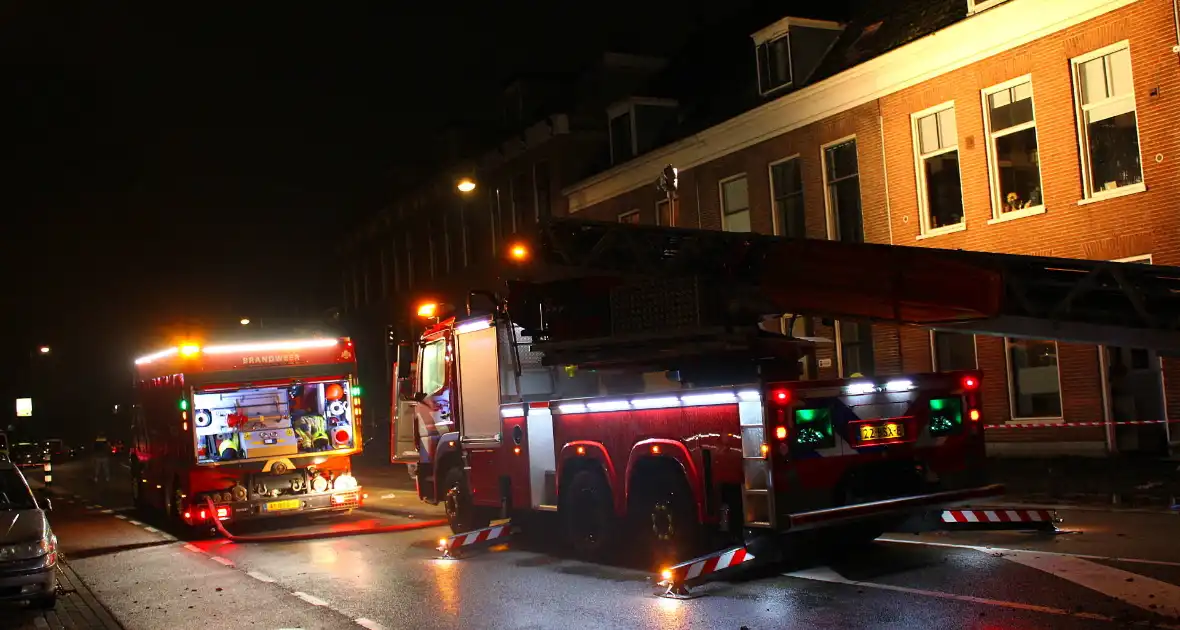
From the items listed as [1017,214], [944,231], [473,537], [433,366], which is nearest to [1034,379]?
[1017,214]

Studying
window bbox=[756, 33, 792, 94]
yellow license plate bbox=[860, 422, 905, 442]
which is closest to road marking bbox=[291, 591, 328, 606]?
yellow license plate bbox=[860, 422, 905, 442]

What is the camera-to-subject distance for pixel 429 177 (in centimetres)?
4172

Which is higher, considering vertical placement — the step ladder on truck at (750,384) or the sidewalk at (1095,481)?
the step ladder on truck at (750,384)

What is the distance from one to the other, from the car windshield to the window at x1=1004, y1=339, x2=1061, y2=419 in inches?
579

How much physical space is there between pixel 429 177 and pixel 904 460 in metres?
33.9

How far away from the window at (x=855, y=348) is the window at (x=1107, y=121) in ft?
18.5

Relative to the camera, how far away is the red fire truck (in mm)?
15266

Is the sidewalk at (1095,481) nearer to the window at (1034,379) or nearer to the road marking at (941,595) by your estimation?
the window at (1034,379)

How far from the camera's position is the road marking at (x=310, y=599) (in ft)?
31.5

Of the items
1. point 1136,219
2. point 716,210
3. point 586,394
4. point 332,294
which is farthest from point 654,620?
point 332,294

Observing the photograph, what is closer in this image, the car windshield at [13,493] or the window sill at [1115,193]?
the car windshield at [13,493]

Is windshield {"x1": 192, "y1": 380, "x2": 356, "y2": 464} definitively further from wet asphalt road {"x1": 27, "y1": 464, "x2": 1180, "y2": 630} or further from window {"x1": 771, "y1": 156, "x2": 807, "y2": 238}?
window {"x1": 771, "y1": 156, "x2": 807, "y2": 238}

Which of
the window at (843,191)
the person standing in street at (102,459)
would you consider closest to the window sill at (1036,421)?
the window at (843,191)

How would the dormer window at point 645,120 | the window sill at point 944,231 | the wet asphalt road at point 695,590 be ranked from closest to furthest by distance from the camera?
the wet asphalt road at point 695,590
the window sill at point 944,231
the dormer window at point 645,120
